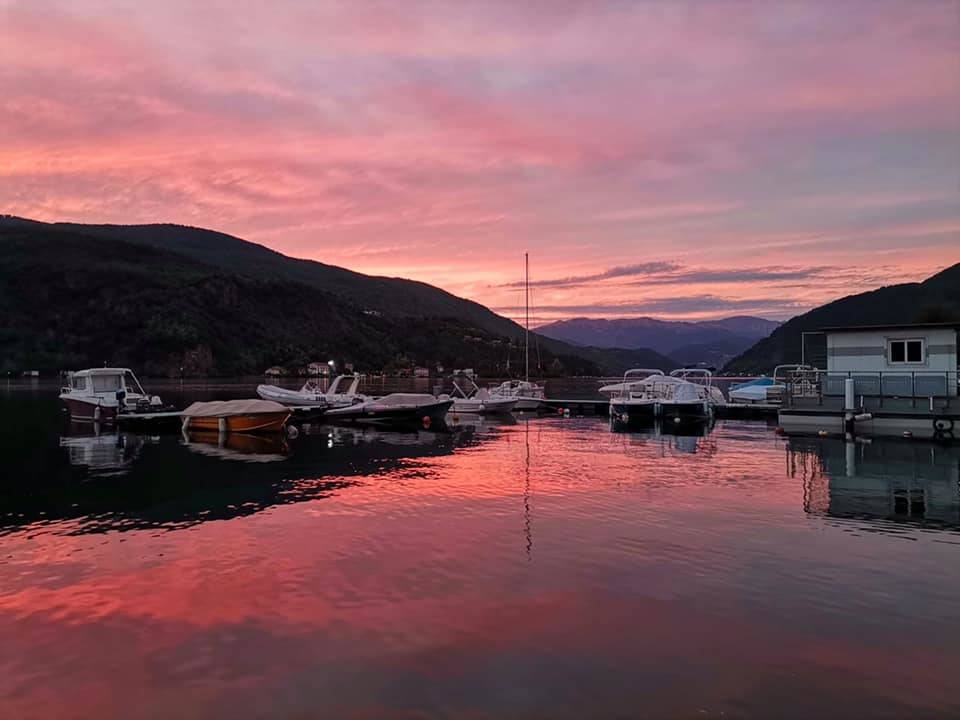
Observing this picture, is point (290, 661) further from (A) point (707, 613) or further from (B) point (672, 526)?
(B) point (672, 526)

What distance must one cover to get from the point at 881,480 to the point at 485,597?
2084cm

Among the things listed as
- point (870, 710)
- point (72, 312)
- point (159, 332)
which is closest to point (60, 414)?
point (870, 710)

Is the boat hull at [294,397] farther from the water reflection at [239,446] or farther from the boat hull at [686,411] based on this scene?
the boat hull at [686,411]

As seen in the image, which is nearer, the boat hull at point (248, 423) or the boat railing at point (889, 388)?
the boat railing at point (889, 388)

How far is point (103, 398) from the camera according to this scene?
57.3 meters

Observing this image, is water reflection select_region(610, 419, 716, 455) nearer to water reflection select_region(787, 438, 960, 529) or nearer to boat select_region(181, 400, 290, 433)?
water reflection select_region(787, 438, 960, 529)

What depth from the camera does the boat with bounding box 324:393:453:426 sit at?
56156mm

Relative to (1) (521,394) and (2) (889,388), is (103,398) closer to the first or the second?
(1) (521,394)

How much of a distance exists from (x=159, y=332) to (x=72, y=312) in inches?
961

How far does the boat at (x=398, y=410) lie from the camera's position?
2211 inches

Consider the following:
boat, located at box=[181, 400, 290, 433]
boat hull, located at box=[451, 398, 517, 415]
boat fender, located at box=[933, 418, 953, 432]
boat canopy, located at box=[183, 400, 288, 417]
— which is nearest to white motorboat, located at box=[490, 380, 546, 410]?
boat hull, located at box=[451, 398, 517, 415]

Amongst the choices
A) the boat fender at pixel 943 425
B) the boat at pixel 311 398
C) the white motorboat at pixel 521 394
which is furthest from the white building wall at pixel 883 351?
the boat at pixel 311 398

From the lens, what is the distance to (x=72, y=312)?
189125mm

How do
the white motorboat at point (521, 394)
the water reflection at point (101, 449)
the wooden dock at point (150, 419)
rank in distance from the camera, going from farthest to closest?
the white motorboat at point (521, 394)
the wooden dock at point (150, 419)
the water reflection at point (101, 449)
